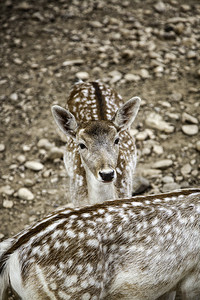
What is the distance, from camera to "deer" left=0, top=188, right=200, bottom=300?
8.06 ft

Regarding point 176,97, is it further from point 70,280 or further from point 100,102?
point 70,280

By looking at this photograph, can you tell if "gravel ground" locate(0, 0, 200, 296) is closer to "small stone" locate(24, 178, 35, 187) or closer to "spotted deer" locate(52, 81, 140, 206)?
"small stone" locate(24, 178, 35, 187)

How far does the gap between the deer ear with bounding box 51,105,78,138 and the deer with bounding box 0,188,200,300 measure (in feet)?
3.41

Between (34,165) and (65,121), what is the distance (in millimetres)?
1162

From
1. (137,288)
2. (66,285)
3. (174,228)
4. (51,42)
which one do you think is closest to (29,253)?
(66,285)

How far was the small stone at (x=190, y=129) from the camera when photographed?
4694 mm

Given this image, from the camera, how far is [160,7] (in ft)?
21.8

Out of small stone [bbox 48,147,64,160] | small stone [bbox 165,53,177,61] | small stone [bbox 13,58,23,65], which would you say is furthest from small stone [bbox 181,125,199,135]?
small stone [bbox 13,58,23,65]

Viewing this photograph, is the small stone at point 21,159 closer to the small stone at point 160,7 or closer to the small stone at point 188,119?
the small stone at point 188,119

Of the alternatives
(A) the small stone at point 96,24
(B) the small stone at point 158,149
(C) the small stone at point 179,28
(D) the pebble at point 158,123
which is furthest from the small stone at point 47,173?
(C) the small stone at point 179,28

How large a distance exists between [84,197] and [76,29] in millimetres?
3780

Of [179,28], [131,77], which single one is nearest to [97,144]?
[131,77]

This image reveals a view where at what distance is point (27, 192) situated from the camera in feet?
14.0

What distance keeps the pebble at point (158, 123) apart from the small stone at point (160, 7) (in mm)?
2597
